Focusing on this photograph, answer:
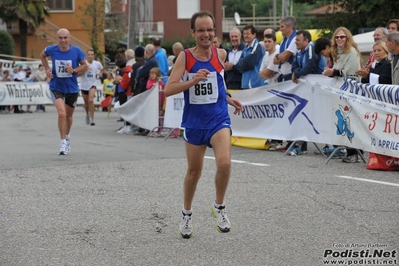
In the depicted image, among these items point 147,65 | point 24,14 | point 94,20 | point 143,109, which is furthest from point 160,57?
point 94,20

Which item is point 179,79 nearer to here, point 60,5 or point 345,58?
point 345,58

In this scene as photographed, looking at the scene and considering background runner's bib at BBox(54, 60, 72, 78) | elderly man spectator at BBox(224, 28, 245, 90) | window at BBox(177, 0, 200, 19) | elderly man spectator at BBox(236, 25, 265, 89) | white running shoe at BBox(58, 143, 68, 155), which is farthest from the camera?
window at BBox(177, 0, 200, 19)

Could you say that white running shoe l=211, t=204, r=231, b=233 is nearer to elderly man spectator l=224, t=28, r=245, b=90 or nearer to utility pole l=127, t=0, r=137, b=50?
elderly man spectator l=224, t=28, r=245, b=90

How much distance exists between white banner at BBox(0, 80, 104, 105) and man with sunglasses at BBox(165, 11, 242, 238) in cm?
2499

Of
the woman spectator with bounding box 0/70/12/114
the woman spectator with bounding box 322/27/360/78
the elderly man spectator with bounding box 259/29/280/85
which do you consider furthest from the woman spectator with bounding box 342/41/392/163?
the woman spectator with bounding box 0/70/12/114

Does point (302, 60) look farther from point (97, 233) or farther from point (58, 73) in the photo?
point (97, 233)

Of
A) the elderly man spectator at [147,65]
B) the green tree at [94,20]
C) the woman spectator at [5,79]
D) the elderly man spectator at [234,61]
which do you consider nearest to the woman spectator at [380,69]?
the elderly man spectator at [234,61]

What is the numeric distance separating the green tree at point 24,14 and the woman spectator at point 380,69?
42769mm

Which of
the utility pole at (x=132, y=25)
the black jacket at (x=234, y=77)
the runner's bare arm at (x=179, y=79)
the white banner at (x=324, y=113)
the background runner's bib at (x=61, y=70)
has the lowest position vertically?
the white banner at (x=324, y=113)

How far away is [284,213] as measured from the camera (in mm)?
8203

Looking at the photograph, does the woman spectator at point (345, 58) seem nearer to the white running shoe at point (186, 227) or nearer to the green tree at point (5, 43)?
the white running shoe at point (186, 227)

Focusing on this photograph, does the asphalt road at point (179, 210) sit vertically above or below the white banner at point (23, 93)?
above

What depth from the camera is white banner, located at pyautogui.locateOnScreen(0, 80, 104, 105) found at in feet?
103

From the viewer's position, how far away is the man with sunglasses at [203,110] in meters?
7.11
